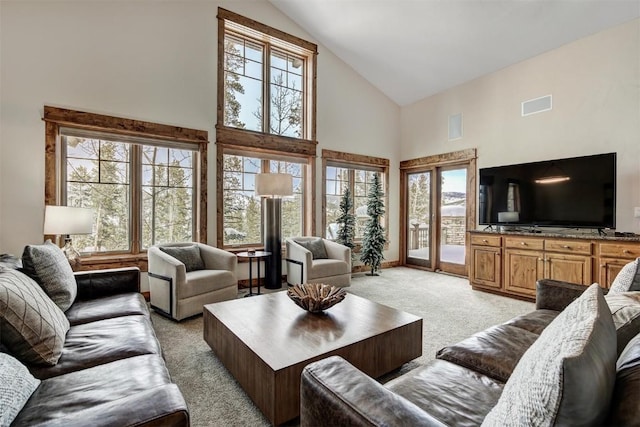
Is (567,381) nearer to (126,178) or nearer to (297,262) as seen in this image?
(297,262)

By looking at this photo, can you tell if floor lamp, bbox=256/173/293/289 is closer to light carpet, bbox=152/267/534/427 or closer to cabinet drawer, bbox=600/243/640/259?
light carpet, bbox=152/267/534/427

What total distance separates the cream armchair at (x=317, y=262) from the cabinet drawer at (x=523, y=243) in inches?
88.3

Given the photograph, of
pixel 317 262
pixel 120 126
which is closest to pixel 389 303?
pixel 317 262

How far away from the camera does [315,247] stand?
15.8ft

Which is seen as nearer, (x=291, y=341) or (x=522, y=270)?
(x=291, y=341)

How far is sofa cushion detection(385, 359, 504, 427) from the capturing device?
1.11 metres

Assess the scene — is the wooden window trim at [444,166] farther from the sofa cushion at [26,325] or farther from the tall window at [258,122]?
the sofa cushion at [26,325]

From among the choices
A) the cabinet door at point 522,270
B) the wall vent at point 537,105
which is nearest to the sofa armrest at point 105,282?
the cabinet door at point 522,270

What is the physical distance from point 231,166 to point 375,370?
3673mm

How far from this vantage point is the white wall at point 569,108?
370cm

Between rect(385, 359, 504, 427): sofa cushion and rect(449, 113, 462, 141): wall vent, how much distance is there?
4860 mm

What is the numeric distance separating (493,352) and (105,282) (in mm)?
2937

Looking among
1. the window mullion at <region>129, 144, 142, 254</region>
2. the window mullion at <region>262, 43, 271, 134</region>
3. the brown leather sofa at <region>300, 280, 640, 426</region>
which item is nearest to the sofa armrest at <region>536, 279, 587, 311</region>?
the brown leather sofa at <region>300, 280, 640, 426</region>

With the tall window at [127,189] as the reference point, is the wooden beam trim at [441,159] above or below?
above
